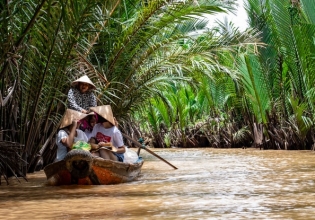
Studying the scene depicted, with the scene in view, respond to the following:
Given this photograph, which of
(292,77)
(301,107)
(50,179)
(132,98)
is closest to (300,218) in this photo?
(50,179)

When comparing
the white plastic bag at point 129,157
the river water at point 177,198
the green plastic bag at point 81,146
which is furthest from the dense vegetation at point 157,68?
the white plastic bag at point 129,157

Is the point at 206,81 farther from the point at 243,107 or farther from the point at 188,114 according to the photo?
the point at 188,114

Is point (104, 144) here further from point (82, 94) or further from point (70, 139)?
point (82, 94)

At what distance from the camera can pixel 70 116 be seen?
7.29 metres

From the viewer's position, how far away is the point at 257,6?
15.8 m

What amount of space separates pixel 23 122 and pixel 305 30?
7325 mm

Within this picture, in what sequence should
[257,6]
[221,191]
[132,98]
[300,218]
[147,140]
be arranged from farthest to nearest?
[147,140] → [257,6] → [132,98] → [221,191] → [300,218]

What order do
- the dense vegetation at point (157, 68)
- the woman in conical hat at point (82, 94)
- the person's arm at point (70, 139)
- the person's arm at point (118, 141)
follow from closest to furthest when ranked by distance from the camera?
the dense vegetation at point (157, 68) < the person's arm at point (70, 139) < the person's arm at point (118, 141) < the woman in conical hat at point (82, 94)

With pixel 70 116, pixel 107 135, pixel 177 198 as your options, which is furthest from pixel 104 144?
pixel 177 198

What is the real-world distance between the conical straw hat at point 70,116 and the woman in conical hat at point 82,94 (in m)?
0.47

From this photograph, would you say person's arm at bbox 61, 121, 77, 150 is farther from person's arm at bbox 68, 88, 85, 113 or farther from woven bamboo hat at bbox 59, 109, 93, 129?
person's arm at bbox 68, 88, 85, 113

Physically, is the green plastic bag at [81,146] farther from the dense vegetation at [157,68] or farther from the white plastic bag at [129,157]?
the white plastic bag at [129,157]

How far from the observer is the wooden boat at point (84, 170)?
6.71 metres

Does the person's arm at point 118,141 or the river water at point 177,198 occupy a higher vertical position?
the person's arm at point 118,141
